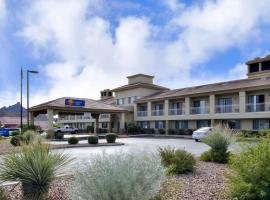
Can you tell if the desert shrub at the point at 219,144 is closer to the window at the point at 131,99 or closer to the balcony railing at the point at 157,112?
the balcony railing at the point at 157,112

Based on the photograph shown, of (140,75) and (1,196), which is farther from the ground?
(140,75)

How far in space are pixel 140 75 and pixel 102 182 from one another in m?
50.1

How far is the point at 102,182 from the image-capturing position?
174 inches

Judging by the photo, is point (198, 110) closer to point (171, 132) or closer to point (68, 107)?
point (171, 132)

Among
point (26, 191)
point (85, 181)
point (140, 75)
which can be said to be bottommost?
point (26, 191)

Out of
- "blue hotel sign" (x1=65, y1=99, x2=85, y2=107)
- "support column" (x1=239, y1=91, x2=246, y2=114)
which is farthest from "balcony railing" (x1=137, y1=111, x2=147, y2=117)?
"support column" (x1=239, y1=91, x2=246, y2=114)

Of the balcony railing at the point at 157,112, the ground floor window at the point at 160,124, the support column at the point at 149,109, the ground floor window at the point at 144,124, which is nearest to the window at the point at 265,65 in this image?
the balcony railing at the point at 157,112

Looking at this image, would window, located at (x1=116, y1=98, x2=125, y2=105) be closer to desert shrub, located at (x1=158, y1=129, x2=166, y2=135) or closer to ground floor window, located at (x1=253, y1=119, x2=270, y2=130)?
desert shrub, located at (x1=158, y1=129, x2=166, y2=135)

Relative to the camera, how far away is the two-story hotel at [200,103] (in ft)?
116

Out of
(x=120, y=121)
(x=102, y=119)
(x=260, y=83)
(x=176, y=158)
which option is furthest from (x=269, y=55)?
(x=176, y=158)

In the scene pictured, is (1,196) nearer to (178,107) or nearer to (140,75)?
(178,107)

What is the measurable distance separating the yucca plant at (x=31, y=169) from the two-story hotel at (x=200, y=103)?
31.3 meters

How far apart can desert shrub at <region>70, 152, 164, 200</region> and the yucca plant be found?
192cm

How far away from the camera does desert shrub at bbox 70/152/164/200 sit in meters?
4.41
